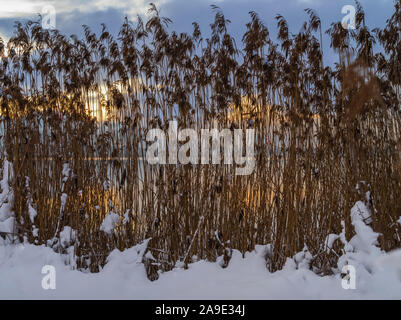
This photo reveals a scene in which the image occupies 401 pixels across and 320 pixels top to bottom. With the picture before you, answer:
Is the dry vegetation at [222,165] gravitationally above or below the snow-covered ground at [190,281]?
above

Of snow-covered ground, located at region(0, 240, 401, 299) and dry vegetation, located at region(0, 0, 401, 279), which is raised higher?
dry vegetation, located at region(0, 0, 401, 279)

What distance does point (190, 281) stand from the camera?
239 centimetres

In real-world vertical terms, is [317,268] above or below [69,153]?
below

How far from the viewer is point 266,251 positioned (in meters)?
2.63

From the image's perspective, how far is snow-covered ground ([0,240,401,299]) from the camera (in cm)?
216

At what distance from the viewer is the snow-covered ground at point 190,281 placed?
85.1 inches

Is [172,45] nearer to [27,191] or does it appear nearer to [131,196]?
[131,196]

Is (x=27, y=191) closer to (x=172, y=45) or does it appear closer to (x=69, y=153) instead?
(x=69, y=153)
